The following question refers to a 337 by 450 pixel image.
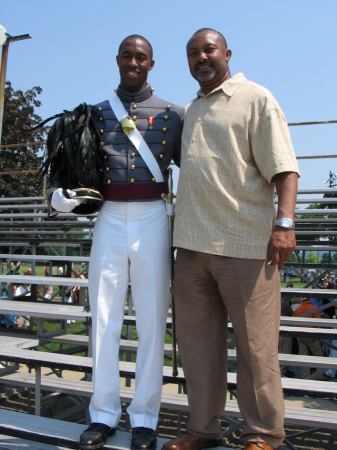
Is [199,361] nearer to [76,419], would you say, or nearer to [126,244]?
[126,244]

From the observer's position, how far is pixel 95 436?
203cm

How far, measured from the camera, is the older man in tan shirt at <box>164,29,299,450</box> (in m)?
1.90

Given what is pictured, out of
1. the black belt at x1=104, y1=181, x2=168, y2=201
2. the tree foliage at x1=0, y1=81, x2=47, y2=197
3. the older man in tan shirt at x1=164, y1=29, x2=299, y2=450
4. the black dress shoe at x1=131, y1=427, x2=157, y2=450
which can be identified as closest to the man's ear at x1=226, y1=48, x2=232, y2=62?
the older man in tan shirt at x1=164, y1=29, x2=299, y2=450

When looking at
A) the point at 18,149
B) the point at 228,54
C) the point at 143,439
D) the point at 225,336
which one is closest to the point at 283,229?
the point at 225,336

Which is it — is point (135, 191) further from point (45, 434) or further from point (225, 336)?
point (45, 434)

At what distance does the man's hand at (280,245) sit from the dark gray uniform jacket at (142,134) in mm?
558

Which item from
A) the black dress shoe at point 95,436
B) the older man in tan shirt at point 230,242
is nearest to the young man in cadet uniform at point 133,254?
the black dress shoe at point 95,436

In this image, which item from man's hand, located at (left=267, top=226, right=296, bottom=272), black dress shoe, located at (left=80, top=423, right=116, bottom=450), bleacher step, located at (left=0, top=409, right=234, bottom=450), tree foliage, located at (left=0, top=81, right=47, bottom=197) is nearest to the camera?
man's hand, located at (left=267, top=226, right=296, bottom=272)

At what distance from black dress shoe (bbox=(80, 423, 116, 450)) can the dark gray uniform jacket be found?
89 cm

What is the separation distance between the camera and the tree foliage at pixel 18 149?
17141mm

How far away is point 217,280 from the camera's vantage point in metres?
1.97

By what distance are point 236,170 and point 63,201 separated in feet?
2.17

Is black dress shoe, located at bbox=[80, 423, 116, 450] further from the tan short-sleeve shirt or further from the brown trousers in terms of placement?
the tan short-sleeve shirt

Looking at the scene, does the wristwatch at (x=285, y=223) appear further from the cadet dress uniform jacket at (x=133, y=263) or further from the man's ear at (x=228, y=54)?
the man's ear at (x=228, y=54)
